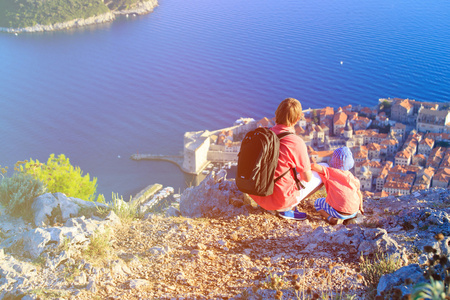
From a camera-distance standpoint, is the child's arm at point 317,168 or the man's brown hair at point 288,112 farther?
the child's arm at point 317,168

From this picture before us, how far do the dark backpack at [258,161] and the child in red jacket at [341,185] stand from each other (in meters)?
0.44

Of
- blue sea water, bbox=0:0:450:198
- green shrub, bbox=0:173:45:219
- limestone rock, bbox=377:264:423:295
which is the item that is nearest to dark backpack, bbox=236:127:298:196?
limestone rock, bbox=377:264:423:295

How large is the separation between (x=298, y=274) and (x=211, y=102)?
27.1m

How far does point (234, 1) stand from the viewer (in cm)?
5478

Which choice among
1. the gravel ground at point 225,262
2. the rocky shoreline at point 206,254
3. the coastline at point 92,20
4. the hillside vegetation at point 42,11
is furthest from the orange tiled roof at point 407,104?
the hillside vegetation at point 42,11

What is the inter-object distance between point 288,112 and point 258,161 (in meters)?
0.48

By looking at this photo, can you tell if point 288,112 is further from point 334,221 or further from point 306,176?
point 334,221

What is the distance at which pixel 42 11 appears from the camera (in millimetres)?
45188

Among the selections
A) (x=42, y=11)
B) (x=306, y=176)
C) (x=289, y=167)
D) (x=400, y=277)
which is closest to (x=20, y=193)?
(x=289, y=167)

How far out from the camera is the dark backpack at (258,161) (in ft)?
9.52

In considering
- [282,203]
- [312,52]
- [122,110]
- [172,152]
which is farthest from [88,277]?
[312,52]

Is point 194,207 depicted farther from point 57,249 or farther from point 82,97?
point 82,97

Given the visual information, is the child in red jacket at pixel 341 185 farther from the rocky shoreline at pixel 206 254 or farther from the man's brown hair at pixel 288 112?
the man's brown hair at pixel 288 112

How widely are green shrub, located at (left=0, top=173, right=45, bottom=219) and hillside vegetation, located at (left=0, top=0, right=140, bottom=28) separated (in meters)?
46.0
